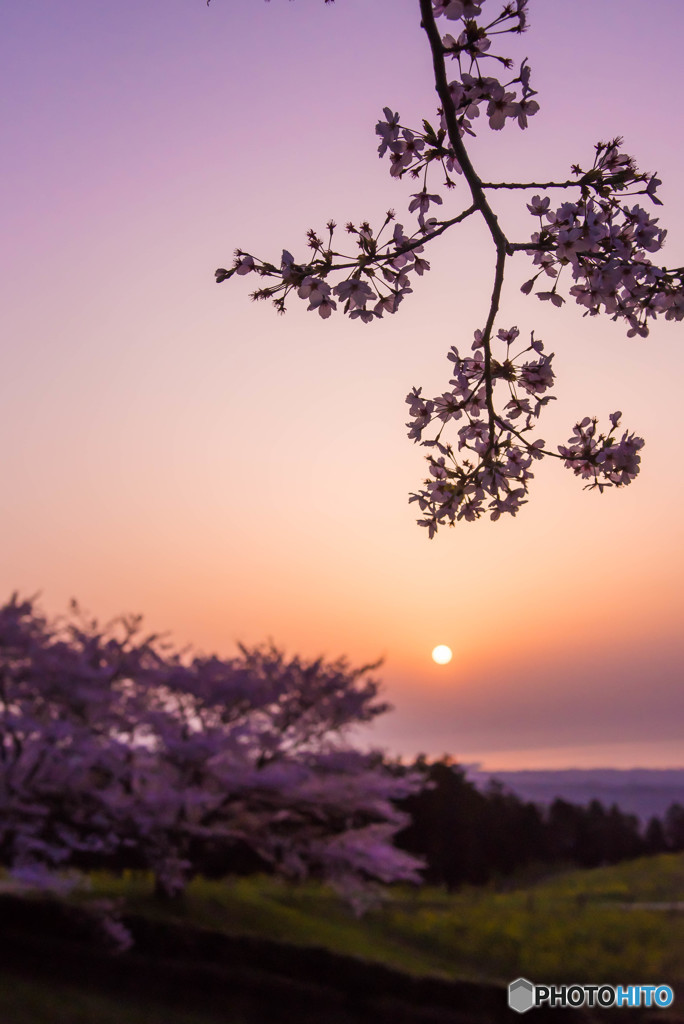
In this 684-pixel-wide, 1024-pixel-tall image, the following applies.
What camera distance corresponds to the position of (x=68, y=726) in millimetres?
15445

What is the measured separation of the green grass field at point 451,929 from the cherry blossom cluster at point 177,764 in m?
0.97

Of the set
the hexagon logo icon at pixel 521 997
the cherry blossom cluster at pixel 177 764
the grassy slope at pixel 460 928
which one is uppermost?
the cherry blossom cluster at pixel 177 764

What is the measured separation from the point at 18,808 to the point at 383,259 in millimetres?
14679

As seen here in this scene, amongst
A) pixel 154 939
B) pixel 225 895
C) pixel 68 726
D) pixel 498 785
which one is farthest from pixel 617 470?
pixel 498 785

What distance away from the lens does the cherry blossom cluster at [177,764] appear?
1561 cm

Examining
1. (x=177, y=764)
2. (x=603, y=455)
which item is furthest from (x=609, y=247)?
(x=177, y=764)

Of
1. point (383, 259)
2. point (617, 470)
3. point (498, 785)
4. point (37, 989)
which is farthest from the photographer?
point (498, 785)

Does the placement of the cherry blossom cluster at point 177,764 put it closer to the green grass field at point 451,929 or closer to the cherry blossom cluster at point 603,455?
the green grass field at point 451,929

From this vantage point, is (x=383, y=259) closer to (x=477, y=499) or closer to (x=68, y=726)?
(x=477, y=499)

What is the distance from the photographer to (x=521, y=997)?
16.0 metres
